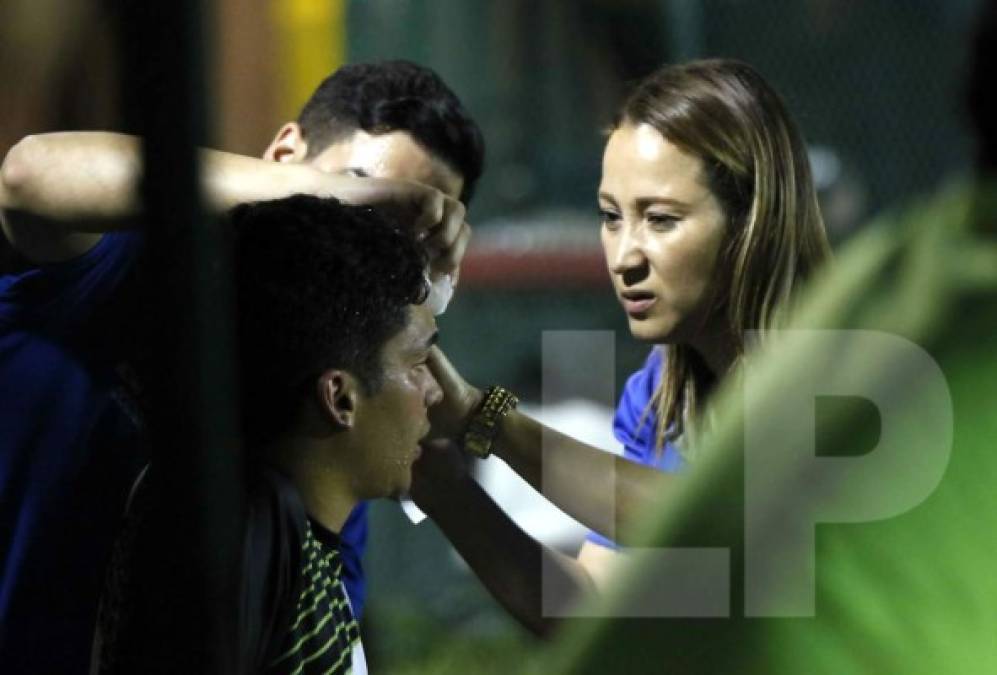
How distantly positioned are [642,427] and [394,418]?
762 mm

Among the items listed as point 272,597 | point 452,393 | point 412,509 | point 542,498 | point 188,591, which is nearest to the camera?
point 188,591

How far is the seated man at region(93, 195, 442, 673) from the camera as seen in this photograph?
59.7 inches

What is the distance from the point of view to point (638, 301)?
2299mm

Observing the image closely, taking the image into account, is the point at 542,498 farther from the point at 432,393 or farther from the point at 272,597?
the point at 272,597

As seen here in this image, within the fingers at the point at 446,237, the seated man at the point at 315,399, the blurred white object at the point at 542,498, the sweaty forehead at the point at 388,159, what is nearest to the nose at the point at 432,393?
the seated man at the point at 315,399

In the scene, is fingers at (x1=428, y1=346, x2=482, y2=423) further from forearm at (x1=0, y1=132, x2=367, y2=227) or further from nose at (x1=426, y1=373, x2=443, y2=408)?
forearm at (x1=0, y1=132, x2=367, y2=227)

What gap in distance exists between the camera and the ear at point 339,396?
169 centimetres

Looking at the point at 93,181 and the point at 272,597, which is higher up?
the point at 93,181

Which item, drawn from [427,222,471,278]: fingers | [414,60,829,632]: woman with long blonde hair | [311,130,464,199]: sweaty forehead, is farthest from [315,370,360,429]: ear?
[311,130,464,199]: sweaty forehead

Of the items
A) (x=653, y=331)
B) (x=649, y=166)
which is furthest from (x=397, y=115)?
(x=653, y=331)

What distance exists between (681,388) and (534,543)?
31cm

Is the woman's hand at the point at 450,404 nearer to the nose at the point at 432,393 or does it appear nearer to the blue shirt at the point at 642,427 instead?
the nose at the point at 432,393

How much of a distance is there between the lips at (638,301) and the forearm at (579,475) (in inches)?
8.4

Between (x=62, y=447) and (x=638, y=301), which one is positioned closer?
(x=62, y=447)
